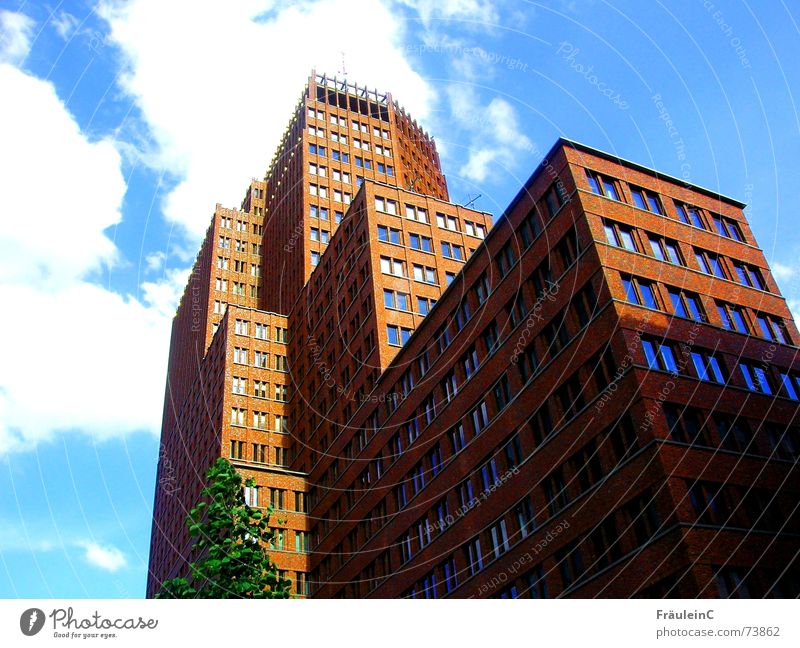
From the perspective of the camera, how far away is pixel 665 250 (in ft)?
157

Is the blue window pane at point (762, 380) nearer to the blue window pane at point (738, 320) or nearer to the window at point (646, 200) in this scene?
the blue window pane at point (738, 320)

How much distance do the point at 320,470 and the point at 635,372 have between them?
4816 centimetres

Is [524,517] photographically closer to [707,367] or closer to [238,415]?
[707,367]

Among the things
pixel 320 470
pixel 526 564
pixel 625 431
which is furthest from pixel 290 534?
pixel 625 431

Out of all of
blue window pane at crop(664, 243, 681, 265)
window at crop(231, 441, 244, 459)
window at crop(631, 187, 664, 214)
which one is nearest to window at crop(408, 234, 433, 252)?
window at crop(231, 441, 244, 459)

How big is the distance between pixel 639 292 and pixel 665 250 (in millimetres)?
6198

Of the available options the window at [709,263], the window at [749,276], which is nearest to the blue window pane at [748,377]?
the window at [709,263]

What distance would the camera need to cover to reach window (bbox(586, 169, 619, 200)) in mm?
47819

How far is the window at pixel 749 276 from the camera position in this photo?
50875 millimetres

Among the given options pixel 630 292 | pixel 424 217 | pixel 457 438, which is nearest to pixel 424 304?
pixel 424 217

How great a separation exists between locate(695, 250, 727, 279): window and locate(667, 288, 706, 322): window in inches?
146

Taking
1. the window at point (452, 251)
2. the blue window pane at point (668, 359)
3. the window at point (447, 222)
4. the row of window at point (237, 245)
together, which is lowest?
the blue window pane at point (668, 359)

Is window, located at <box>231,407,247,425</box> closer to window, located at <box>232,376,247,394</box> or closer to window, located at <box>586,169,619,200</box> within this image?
window, located at <box>232,376,247,394</box>
